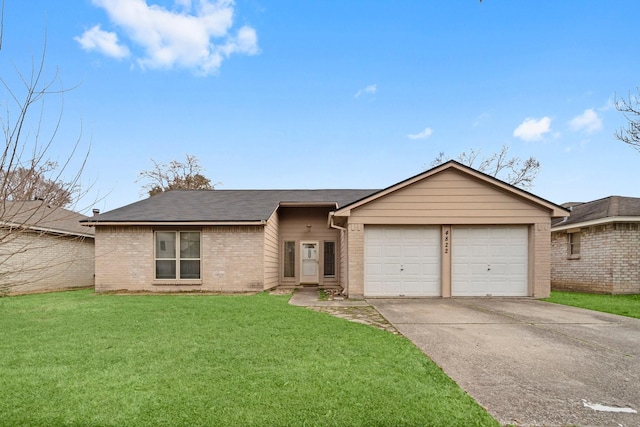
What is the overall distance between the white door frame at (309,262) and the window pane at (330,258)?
374mm

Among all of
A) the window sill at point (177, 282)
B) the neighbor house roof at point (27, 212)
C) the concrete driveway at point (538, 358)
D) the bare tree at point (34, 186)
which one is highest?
the bare tree at point (34, 186)

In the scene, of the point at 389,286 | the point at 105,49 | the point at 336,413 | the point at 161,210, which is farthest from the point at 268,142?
the point at 336,413

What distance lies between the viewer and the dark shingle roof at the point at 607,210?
1224 cm

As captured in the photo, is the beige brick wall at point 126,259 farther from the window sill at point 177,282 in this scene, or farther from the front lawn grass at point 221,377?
the front lawn grass at point 221,377

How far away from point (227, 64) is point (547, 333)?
1497cm

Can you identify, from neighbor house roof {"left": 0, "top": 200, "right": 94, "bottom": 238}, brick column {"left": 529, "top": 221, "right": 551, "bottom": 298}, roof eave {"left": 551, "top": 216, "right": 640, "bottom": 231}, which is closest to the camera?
neighbor house roof {"left": 0, "top": 200, "right": 94, "bottom": 238}

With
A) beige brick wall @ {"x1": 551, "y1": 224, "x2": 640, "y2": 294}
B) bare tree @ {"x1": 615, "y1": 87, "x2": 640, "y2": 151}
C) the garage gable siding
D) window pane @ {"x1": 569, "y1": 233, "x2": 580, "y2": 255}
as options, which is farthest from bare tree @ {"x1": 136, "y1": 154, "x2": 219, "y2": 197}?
bare tree @ {"x1": 615, "y1": 87, "x2": 640, "y2": 151}

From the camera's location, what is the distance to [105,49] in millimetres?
8516

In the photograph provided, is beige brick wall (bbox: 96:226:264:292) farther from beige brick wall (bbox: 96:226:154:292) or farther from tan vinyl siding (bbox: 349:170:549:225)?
tan vinyl siding (bbox: 349:170:549:225)

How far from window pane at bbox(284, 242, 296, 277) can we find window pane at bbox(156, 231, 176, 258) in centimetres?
489

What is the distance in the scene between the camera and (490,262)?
10312 millimetres

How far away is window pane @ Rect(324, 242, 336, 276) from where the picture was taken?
15.0 m

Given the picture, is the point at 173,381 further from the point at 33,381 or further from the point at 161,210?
the point at 161,210

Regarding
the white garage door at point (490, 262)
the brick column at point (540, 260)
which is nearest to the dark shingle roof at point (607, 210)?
the brick column at point (540, 260)
